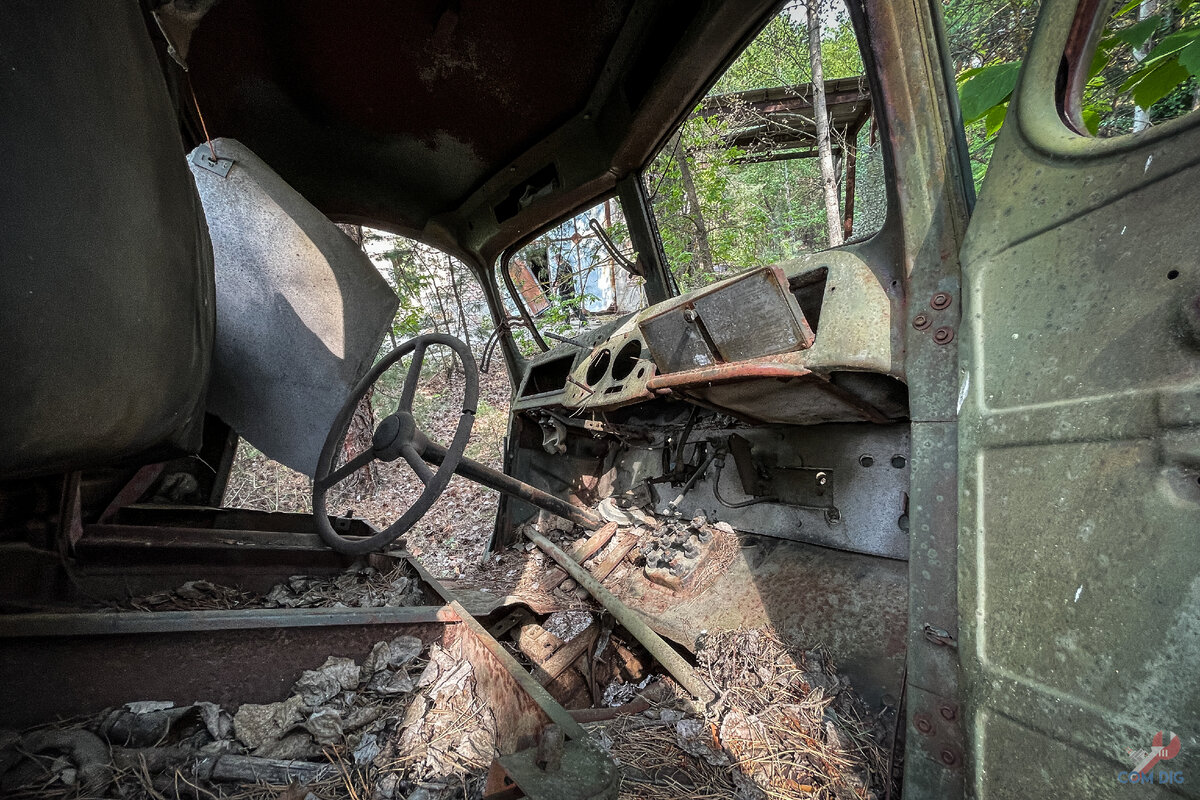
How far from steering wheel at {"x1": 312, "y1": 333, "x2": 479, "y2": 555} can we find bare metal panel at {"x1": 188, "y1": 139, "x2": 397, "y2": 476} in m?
0.16

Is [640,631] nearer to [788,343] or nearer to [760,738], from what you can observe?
[760,738]

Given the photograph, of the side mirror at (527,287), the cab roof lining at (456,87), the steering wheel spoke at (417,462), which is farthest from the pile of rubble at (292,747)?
the side mirror at (527,287)

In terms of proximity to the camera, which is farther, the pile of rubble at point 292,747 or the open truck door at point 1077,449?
the pile of rubble at point 292,747

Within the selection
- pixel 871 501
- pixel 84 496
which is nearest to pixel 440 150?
pixel 84 496

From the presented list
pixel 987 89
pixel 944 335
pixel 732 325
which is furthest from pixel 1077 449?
pixel 987 89

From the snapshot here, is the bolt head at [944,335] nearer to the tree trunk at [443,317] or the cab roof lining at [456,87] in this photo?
the cab roof lining at [456,87]

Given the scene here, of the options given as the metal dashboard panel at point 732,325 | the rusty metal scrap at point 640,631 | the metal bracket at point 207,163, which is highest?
the metal bracket at point 207,163

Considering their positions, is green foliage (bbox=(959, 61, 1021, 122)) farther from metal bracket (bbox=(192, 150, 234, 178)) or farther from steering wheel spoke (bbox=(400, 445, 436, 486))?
metal bracket (bbox=(192, 150, 234, 178))

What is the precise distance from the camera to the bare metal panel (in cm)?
212

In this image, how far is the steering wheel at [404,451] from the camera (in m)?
1.85

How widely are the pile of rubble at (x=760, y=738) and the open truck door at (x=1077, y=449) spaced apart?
416 millimetres

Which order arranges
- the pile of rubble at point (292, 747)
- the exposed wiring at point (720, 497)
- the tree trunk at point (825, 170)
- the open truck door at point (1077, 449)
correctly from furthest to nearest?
1. the tree trunk at point (825, 170)
2. the exposed wiring at point (720, 497)
3. the pile of rubble at point (292, 747)
4. the open truck door at point (1077, 449)

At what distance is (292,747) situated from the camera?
1.29 metres

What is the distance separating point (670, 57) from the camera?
2.07m
